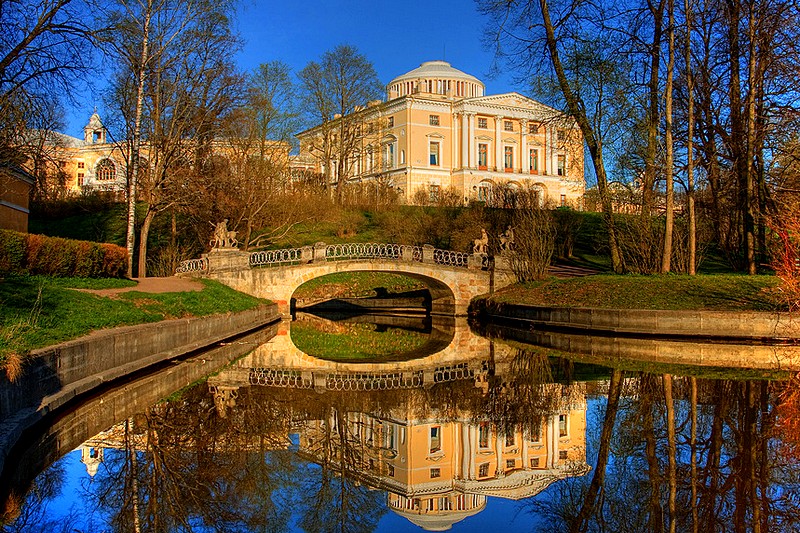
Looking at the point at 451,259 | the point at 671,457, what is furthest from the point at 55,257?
the point at 451,259

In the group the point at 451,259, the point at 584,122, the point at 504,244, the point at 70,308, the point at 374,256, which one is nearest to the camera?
the point at 70,308

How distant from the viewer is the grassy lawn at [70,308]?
9.74 metres

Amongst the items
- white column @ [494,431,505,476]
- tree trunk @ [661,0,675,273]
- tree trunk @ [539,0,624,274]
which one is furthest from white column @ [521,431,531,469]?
tree trunk @ [539,0,624,274]

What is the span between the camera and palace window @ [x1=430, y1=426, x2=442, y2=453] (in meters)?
8.30

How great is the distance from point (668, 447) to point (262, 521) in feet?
15.2

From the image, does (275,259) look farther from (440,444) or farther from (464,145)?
(464,145)

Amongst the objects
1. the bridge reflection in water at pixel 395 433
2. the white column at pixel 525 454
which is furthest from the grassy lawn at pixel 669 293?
the white column at pixel 525 454

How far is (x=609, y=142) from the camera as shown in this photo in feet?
86.4

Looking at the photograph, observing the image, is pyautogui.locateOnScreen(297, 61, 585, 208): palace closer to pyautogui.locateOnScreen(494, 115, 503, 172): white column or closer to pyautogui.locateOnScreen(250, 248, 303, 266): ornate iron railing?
pyautogui.locateOnScreen(494, 115, 503, 172): white column

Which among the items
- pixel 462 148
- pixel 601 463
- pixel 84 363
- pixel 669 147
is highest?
A: pixel 462 148

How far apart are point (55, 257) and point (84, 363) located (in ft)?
31.0

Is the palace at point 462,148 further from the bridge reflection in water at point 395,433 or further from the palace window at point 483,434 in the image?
the palace window at point 483,434

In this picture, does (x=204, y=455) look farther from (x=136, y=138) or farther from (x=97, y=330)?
(x=136, y=138)

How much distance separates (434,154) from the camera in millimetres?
73188
